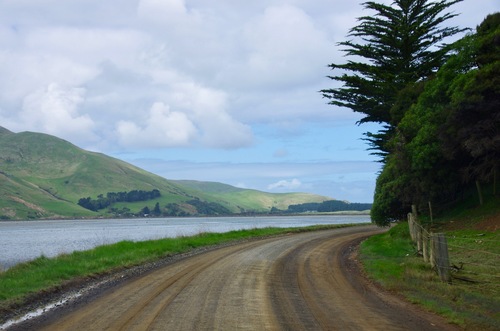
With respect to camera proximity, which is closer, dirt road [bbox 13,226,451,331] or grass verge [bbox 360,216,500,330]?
dirt road [bbox 13,226,451,331]

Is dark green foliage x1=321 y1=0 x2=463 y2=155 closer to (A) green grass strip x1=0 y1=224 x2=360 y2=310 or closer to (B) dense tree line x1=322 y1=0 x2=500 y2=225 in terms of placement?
(B) dense tree line x1=322 y1=0 x2=500 y2=225

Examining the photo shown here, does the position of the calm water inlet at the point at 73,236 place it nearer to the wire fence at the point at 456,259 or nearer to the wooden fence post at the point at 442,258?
the wire fence at the point at 456,259

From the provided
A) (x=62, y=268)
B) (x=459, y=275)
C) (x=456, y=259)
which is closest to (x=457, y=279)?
(x=459, y=275)

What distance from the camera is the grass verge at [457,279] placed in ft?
36.7

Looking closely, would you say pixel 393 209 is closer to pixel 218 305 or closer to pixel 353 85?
pixel 353 85

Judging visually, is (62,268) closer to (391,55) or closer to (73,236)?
(391,55)

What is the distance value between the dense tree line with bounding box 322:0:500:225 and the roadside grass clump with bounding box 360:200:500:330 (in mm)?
3820

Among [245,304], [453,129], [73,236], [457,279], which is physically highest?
[453,129]

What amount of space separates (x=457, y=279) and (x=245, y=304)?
7.06 metres

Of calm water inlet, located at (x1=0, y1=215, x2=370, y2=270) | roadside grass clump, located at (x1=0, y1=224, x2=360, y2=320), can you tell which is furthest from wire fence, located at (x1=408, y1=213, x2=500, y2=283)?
calm water inlet, located at (x1=0, y1=215, x2=370, y2=270)

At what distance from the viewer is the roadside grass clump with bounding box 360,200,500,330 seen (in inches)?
447

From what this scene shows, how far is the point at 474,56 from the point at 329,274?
62.2 ft

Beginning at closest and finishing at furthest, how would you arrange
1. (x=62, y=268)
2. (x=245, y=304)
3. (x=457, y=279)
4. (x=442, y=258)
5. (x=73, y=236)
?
(x=245, y=304) < (x=442, y=258) < (x=457, y=279) < (x=62, y=268) < (x=73, y=236)

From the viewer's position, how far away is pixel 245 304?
12.3 metres
